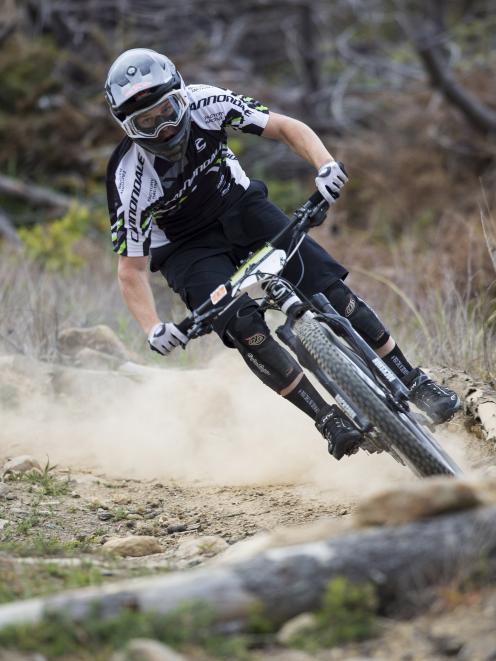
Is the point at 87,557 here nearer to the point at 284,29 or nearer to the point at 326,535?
the point at 326,535

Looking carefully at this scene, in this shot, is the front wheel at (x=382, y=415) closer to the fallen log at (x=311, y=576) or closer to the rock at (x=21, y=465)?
the fallen log at (x=311, y=576)

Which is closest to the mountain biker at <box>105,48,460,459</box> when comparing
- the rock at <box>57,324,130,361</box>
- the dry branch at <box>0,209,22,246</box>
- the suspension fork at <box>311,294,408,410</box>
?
the suspension fork at <box>311,294,408,410</box>

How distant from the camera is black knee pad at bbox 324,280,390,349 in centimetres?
566

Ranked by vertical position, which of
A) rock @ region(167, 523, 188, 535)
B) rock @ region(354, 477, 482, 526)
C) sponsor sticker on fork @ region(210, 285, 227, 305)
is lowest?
rock @ region(354, 477, 482, 526)

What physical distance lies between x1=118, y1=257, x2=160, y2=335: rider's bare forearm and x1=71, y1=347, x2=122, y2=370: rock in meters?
2.88

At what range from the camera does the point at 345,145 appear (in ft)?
50.8

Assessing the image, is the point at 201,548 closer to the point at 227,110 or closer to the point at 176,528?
the point at 176,528

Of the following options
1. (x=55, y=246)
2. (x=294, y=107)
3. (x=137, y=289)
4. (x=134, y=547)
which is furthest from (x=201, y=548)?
(x=294, y=107)

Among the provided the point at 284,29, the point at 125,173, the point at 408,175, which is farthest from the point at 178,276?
the point at 284,29

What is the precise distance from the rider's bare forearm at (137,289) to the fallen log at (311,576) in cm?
250

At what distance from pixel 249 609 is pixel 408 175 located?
1244 cm

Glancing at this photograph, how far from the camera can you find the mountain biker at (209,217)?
5273mm

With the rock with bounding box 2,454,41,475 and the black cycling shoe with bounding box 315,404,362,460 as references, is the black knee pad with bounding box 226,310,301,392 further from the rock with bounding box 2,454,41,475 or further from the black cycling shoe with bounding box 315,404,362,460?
the rock with bounding box 2,454,41,475

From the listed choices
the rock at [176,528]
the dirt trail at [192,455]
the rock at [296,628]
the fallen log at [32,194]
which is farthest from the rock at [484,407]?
the fallen log at [32,194]
